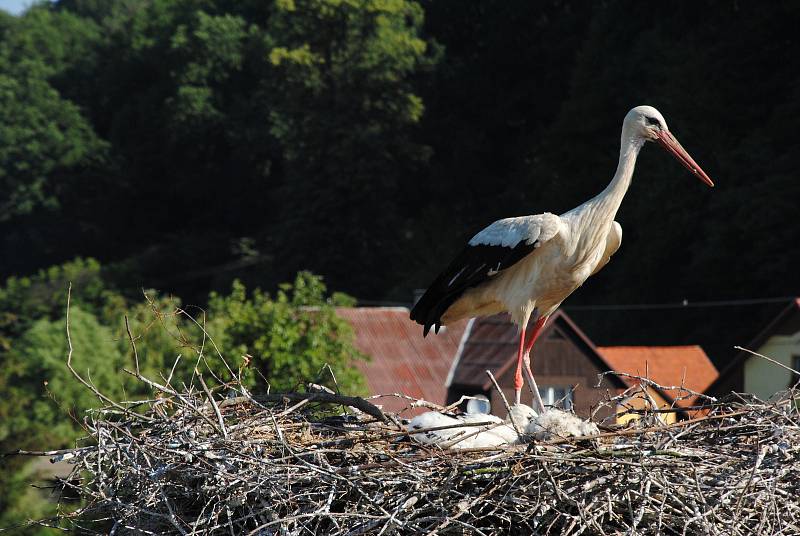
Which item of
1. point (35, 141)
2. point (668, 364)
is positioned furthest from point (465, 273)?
point (35, 141)

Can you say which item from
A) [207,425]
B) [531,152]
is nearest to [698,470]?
[207,425]

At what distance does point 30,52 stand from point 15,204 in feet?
30.5

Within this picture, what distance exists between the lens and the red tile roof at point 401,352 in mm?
22172

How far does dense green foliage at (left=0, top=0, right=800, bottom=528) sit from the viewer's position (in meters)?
28.6

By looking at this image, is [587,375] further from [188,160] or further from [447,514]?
[188,160]

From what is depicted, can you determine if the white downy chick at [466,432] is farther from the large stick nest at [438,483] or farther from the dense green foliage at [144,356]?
the dense green foliage at [144,356]

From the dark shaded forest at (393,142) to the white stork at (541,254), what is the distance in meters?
19.1

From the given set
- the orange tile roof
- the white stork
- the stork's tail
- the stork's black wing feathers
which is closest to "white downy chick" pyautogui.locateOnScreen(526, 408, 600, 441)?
the white stork

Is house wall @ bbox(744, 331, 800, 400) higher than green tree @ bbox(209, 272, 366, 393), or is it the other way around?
house wall @ bbox(744, 331, 800, 400)

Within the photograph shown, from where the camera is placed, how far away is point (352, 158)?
133 ft

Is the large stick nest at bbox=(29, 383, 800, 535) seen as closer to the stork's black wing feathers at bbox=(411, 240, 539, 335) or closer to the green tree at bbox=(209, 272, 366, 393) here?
the stork's black wing feathers at bbox=(411, 240, 539, 335)

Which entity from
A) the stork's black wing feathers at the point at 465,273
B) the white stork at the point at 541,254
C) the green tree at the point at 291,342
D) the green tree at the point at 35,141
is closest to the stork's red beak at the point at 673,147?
the white stork at the point at 541,254

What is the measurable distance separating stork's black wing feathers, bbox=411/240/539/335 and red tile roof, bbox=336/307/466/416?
43.1 feet

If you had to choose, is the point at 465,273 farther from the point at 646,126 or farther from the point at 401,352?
the point at 401,352
